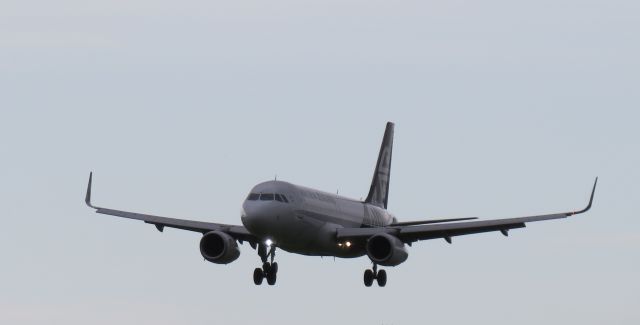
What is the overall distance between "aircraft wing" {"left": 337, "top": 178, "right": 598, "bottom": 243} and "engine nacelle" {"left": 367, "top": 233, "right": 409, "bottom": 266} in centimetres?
62

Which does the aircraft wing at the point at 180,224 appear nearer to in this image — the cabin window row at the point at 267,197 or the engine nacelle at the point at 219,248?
the engine nacelle at the point at 219,248

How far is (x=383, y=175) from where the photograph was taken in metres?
110

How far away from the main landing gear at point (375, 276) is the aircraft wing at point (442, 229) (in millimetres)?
2841

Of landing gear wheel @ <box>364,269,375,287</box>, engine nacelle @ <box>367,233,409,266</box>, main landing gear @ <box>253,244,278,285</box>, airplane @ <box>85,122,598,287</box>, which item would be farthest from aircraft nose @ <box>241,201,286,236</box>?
landing gear wheel @ <box>364,269,375,287</box>

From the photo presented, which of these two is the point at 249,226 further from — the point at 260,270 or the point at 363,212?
the point at 363,212

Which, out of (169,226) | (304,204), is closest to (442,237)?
(304,204)

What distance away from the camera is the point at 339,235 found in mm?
89875

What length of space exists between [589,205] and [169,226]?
81.1 ft

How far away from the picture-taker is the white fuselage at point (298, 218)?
84125 mm

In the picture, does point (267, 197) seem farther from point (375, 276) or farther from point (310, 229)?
point (375, 276)

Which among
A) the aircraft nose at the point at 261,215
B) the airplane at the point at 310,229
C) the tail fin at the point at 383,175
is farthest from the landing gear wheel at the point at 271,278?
the tail fin at the point at 383,175

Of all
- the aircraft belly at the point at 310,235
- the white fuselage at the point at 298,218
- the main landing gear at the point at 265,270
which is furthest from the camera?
the main landing gear at the point at 265,270

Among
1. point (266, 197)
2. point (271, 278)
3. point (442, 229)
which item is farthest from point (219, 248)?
point (442, 229)

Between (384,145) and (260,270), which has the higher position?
(384,145)
